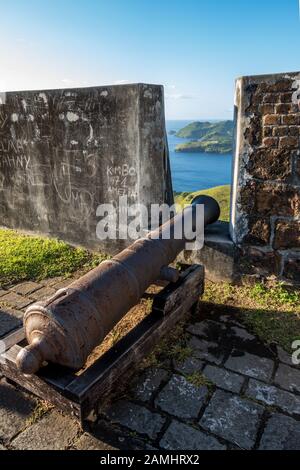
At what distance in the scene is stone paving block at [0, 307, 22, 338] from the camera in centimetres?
349

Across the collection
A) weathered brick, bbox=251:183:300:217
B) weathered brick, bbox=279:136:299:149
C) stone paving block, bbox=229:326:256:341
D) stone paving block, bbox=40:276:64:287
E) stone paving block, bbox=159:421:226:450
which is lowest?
stone paving block, bbox=159:421:226:450

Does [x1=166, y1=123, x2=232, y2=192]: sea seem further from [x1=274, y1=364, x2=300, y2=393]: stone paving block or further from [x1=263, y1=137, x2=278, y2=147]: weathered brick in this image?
[x1=274, y1=364, x2=300, y2=393]: stone paving block

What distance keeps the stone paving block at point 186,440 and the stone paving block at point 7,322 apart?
1886 mm

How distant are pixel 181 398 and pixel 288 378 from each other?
0.88 metres

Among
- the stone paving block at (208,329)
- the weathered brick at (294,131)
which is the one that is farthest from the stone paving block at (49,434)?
the weathered brick at (294,131)

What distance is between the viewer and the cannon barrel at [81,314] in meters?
2.09

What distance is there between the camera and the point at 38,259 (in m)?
5.09

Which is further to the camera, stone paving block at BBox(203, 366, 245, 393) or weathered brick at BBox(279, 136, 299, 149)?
weathered brick at BBox(279, 136, 299, 149)

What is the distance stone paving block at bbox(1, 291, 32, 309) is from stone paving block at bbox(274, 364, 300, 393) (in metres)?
2.64

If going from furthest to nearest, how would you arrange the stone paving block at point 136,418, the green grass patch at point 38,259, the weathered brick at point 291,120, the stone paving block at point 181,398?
the green grass patch at point 38,259
the weathered brick at point 291,120
the stone paving block at point 181,398
the stone paving block at point 136,418

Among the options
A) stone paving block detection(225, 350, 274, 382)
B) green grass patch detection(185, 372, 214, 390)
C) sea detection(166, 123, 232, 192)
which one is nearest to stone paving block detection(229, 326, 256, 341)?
stone paving block detection(225, 350, 274, 382)

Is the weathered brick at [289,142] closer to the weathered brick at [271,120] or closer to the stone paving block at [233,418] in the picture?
the weathered brick at [271,120]

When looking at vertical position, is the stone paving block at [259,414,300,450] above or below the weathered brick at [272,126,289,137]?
below

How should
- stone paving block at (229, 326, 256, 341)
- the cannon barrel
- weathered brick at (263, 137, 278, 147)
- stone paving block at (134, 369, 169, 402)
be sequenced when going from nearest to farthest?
the cannon barrel, stone paving block at (134, 369, 169, 402), stone paving block at (229, 326, 256, 341), weathered brick at (263, 137, 278, 147)
